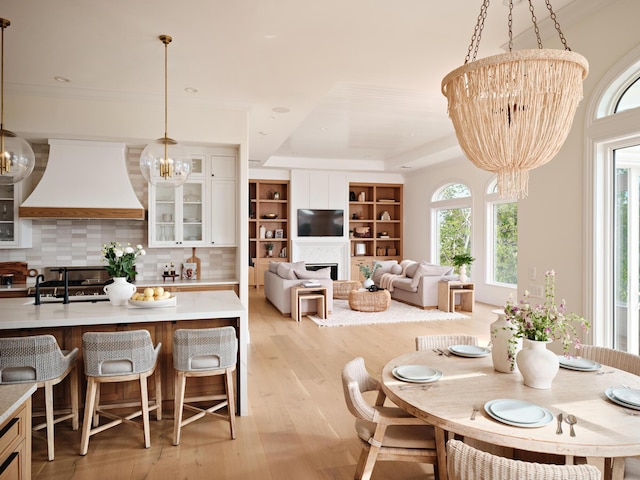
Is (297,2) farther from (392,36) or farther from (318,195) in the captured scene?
(318,195)

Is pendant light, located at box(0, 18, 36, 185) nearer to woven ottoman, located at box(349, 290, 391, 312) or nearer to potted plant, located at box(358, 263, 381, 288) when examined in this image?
woven ottoman, located at box(349, 290, 391, 312)

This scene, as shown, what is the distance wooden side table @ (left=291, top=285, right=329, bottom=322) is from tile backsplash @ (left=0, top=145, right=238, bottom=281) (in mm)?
1654

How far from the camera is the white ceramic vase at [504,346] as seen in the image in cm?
221

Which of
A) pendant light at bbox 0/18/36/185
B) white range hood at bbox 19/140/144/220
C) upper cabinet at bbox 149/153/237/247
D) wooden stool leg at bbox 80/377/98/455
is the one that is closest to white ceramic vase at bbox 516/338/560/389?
wooden stool leg at bbox 80/377/98/455

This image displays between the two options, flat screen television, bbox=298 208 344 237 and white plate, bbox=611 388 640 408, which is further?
flat screen television, bbox=298 208 344 237

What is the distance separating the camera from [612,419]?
1.69 meters

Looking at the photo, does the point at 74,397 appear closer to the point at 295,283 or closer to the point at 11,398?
the point at 11,398

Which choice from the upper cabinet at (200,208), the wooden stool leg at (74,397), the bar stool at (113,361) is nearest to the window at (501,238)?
the upper cabinet at (200,208)

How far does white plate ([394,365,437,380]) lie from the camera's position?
216 centimetres

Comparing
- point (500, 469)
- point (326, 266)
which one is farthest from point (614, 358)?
A: point (326, 266)

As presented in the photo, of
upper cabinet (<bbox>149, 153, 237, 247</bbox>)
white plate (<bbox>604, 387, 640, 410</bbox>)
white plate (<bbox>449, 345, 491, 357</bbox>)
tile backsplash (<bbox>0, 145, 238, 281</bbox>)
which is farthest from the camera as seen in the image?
upper cabinet (<bbox>149, 153, 237, 247</bbox>)

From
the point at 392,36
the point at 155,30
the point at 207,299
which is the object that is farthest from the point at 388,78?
the point at 207,299

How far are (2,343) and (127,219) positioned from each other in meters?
2.85

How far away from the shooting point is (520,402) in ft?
6.00
